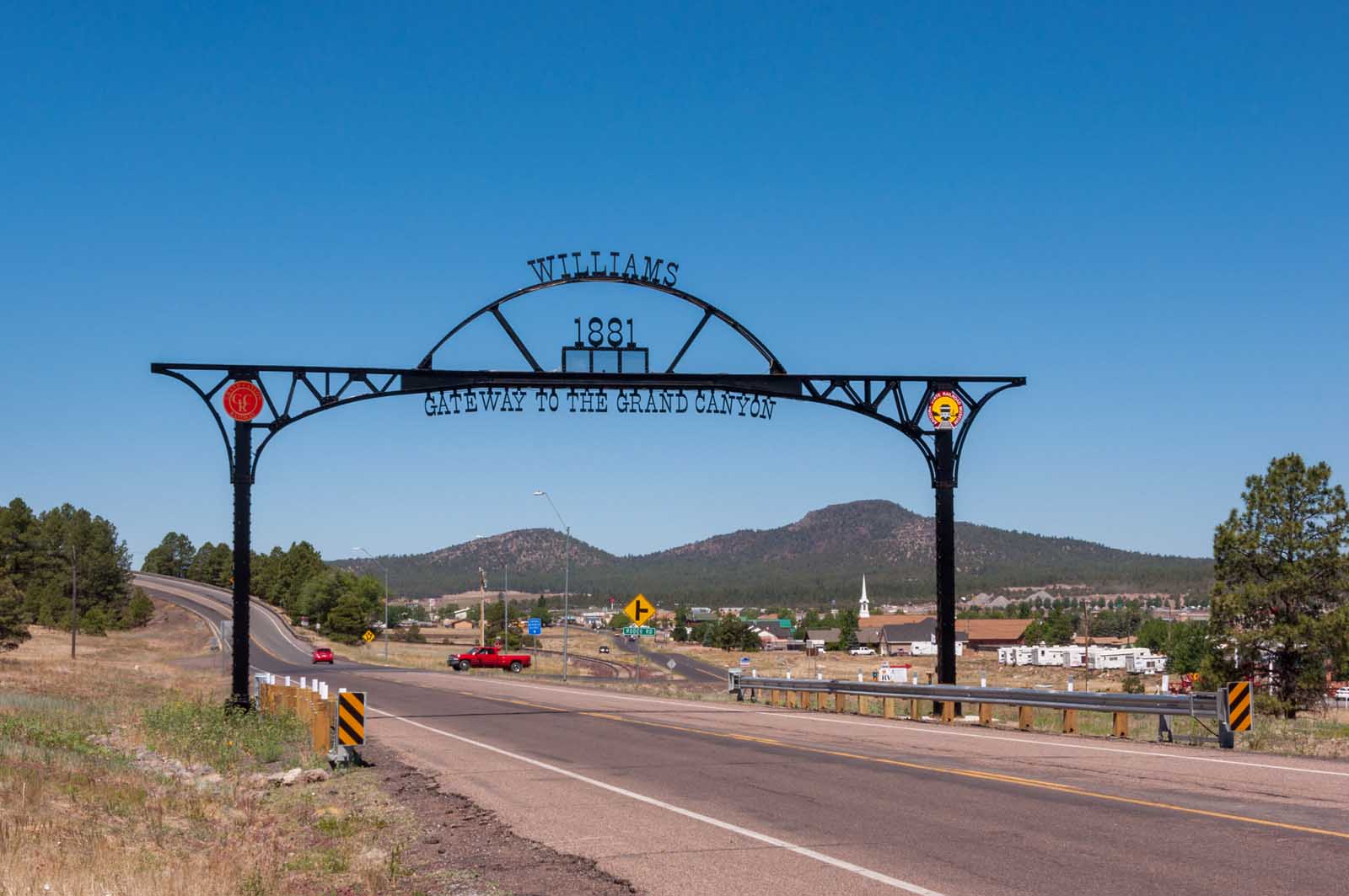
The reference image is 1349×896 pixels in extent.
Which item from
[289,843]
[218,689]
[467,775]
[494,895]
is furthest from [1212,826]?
[218,689]

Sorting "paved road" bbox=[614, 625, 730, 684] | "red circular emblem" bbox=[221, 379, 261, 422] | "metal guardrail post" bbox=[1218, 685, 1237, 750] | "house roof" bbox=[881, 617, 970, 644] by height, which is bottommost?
"house roof" bbox=[881, 617, 970, 644]

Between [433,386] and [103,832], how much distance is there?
1413 cm

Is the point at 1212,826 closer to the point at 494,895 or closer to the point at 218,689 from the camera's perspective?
the point at 494,895

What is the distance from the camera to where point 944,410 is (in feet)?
87.2

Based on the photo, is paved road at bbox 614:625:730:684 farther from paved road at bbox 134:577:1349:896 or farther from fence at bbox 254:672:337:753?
paved road at bbox 134:577:1349:896

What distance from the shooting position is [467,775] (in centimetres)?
1739

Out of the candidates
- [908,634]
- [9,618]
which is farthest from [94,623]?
[908,634]

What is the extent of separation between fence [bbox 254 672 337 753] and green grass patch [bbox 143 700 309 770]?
29 centimetres

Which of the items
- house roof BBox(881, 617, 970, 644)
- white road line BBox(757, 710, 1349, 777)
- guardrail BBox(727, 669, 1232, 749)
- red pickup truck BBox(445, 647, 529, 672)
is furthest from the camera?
house roof BBox(881, 617, 970, 644)

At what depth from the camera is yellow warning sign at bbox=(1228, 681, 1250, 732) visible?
1928 cm

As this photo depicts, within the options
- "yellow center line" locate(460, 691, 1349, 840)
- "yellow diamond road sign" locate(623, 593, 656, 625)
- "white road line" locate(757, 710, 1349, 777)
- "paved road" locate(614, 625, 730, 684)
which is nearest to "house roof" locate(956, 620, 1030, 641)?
"paved road" locate(614, 625, 730, 684)

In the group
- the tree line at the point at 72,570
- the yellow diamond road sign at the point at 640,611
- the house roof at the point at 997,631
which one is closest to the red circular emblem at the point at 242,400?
the yellow diamond road sign at the point at 640,611

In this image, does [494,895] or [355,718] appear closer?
[494,895]

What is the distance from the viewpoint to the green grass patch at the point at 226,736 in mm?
20619
